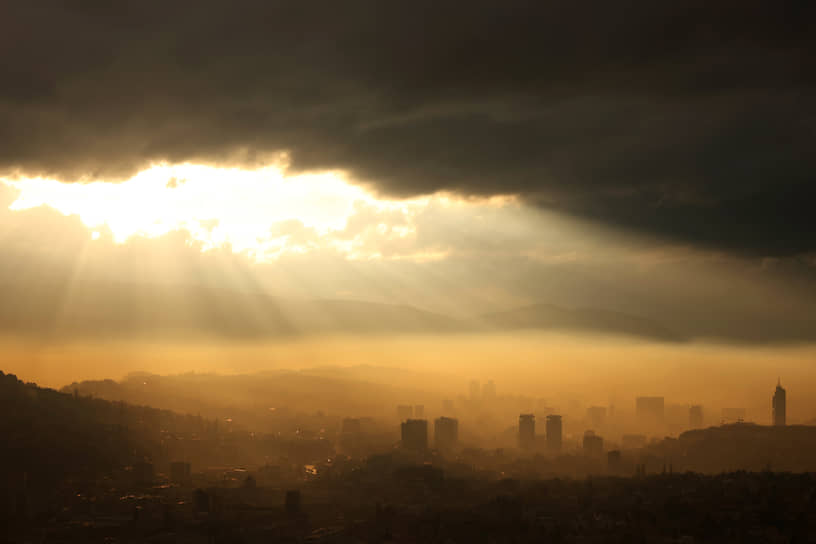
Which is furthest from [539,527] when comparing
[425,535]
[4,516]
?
[4,516]

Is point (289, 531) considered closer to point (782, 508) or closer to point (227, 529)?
point (227, 529)

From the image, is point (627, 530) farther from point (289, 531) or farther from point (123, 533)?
point (123, 533)

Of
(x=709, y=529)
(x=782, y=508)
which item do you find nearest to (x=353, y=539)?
(x=709, y=529)

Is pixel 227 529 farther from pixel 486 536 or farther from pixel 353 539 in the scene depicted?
pixel 486 536

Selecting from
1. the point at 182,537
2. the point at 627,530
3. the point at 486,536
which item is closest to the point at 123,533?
the point at 182,537

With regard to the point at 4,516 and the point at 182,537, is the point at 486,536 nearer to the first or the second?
the point at 182,537

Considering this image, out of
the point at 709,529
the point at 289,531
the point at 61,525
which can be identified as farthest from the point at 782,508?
the point at 61,525
